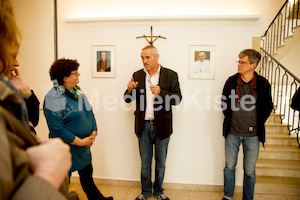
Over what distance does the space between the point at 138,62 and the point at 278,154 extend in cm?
327

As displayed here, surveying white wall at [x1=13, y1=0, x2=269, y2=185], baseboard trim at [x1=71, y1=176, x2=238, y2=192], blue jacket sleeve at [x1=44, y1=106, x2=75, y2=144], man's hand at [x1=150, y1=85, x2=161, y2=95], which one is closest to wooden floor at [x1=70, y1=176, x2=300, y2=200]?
baseboard trim at [x1=71, y1=176, x2=238, y2=192]

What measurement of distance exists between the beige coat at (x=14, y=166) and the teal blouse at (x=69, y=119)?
3.95 ft

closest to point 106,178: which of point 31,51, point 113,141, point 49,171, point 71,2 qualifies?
point 113,141

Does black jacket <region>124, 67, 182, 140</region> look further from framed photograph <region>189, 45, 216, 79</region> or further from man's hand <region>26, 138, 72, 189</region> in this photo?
man's hand <region>26, 138, 72, 189</region>

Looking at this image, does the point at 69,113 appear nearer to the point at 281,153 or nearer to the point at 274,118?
the point at 281,153

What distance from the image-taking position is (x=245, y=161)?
7.37 feet

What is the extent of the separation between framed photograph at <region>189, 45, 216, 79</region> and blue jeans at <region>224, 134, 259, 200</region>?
35.0 inches

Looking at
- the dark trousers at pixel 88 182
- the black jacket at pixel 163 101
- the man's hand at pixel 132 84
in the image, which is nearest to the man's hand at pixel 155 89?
the black jacket at pixel 163 101

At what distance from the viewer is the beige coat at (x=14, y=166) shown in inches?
19.2

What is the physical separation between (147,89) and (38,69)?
1755mm

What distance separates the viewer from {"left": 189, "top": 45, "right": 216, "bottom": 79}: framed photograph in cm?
254

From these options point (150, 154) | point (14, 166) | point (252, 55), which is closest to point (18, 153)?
point (14, 166)

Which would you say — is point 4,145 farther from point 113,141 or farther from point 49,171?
point 113,141

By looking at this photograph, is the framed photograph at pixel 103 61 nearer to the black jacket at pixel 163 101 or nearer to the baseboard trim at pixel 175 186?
the black jacket at pixel 163 101
